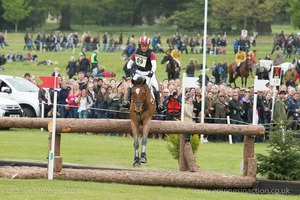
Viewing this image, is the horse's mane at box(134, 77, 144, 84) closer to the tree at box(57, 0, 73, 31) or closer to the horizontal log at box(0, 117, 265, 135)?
the horizontal log at box(0, 117, 265, 135)

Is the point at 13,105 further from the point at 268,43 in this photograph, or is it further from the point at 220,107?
the point at 268,43

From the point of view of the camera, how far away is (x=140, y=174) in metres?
17.1

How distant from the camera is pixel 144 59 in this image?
19031mm

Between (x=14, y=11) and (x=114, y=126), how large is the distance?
73.8m

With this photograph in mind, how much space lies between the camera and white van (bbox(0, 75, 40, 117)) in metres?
33.5

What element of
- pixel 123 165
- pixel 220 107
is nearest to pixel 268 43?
pixel 220 107

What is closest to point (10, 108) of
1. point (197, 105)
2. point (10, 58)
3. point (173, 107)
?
point (173, 107)

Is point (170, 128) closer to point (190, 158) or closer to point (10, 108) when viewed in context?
point (190, 158)

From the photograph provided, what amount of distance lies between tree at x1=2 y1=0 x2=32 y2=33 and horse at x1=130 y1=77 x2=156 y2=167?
72083 millimetres

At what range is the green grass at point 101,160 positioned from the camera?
15077 millimetres

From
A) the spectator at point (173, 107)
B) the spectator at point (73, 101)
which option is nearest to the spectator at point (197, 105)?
the spectator at point (173, 107)

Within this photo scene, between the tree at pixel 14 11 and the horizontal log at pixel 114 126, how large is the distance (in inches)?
2863

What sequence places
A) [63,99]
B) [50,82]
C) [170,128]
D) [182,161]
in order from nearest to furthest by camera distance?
[50,82] < [170,128] < [182,161] < [63,99]

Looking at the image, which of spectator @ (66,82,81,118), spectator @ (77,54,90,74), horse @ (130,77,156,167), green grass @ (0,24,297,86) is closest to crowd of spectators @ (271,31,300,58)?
green grass @ (0,24,297,86)
